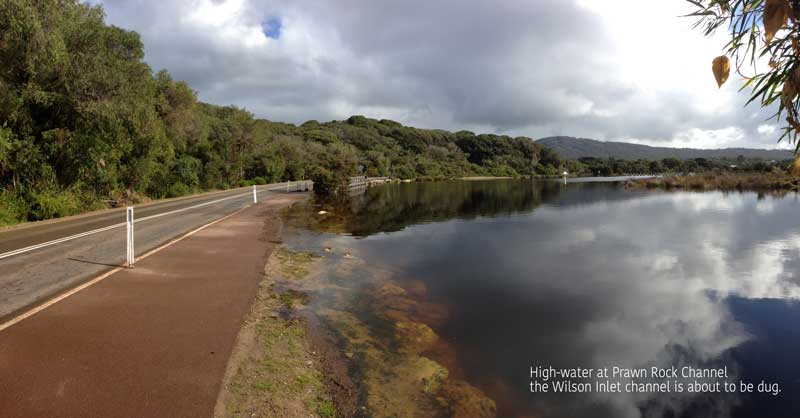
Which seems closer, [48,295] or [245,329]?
[245,329]

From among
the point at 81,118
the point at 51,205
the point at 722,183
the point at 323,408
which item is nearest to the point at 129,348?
the point at 323,408

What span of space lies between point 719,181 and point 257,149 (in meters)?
61.1

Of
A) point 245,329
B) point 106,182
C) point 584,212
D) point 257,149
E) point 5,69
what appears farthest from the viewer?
point 257,149

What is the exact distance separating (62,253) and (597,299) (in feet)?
45.1

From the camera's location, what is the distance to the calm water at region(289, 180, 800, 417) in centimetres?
595

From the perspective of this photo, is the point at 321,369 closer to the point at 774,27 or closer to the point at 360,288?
the point at 360,288

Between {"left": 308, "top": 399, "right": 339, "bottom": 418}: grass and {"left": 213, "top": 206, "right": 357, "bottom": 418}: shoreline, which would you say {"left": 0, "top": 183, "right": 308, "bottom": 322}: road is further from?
{"left": 308, "top": 399, "right": 339, "bottom": 418}: grass

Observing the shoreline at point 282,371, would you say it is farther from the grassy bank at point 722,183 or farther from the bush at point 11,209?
the grassy bank at point 722,183

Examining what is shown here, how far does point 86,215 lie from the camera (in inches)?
772

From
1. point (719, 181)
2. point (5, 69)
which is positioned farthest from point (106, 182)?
point (719, 181)

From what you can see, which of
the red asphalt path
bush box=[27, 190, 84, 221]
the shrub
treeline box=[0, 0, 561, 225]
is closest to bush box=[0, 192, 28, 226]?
treeline box=[0, 0, 561, 225]

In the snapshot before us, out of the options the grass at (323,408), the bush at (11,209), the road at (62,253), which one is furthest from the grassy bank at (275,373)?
the bush at (11,209)

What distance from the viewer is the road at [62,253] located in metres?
7.11

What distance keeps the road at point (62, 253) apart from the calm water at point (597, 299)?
486 centimetres
